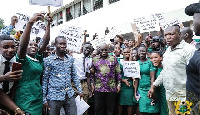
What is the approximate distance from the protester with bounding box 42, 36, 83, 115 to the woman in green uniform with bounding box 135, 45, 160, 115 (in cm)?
149

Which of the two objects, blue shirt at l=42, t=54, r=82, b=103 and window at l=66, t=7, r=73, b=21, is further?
window at l=66, t=7, r=73, b=21

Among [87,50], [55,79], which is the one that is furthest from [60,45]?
[87,50]

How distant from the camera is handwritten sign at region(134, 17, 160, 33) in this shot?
20.4ft

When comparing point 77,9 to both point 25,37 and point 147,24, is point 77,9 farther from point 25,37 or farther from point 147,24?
point 25,37

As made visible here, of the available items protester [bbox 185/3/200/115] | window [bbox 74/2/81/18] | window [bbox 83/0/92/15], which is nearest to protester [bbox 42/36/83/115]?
protester [bbox 185/3/200/115]

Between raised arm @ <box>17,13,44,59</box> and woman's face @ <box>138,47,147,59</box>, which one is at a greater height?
raised arm @ <box>17,13,44,59</box>

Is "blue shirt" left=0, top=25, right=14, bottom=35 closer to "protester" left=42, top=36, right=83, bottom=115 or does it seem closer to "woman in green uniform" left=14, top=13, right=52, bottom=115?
"protester" left=42, top=36, right=83, bottom=115

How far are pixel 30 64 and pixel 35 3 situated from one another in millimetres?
1250

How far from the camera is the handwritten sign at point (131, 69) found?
506cm

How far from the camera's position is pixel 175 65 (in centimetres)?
376

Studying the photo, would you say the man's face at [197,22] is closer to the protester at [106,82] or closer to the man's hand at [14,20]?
the protester at [106,82]

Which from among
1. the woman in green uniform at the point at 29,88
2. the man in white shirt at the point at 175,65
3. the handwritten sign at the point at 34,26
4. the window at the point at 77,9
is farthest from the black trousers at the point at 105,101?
the window at the point at 77,9

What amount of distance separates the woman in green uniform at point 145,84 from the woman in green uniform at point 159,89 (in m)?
0.09

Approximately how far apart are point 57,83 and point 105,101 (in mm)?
1729
